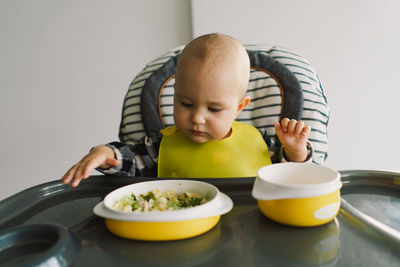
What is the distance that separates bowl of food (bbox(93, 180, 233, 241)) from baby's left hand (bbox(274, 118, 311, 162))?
34 centimetres

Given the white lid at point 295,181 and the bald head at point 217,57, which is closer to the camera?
the white lid at point 295,181

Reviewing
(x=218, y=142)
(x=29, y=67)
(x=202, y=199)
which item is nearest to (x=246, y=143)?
(x=218, y=142)

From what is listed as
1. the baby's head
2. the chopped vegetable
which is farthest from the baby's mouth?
the chopped vegetable

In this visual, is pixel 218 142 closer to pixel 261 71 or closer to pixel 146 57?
pixel 261 71

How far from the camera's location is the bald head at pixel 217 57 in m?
0.89

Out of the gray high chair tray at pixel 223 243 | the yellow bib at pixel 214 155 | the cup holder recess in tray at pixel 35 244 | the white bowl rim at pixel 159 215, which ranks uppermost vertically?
the white bowl rim at pixel 159 215

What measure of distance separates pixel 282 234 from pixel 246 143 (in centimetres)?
47

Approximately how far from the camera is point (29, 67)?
6.99 feet

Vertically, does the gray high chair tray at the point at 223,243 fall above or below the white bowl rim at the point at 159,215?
below

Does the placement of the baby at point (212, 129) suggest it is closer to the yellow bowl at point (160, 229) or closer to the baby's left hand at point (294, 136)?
the baby's left hand at point (294, 136)

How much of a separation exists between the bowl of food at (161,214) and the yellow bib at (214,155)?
0.29m

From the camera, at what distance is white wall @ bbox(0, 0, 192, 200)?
198 centimetres

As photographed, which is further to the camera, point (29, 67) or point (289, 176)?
point (29, 67)

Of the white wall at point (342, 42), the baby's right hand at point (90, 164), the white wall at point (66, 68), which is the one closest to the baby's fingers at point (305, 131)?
the baby's right hand at point (90, 164)
